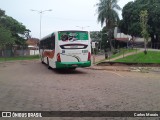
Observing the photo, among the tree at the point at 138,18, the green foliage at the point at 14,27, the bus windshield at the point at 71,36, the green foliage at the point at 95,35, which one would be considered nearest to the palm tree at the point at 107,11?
the tree at the point at 138,18

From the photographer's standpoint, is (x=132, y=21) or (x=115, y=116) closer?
(x=115, y=116)

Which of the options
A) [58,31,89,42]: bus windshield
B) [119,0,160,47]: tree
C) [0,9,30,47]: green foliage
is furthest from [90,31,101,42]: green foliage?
[58,31,89,42]: bus windshield

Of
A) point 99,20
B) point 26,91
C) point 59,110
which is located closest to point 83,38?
point 26,91

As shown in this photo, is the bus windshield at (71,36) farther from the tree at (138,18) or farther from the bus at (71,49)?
the tree at (138,18)

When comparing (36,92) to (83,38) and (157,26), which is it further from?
(157,26)

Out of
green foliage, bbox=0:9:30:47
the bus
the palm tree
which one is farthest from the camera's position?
green foliage, bbox=0:9:30:47

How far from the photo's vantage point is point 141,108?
9508 millimetres

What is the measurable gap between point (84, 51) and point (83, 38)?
0.97 meters

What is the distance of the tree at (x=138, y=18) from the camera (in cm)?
6106

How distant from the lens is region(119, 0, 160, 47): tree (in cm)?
6106

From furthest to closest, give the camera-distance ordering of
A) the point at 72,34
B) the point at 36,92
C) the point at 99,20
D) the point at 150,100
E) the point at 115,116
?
the point at 99,20 → the point at 72,34 → the point at 36,92 → the point at 150,100 → the point at 115,116

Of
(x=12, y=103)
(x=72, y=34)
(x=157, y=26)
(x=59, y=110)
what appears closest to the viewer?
(x=59, y=110)

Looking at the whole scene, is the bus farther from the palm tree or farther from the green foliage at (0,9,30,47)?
the green foliage at (0,9,30,47)

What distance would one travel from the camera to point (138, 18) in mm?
64250
